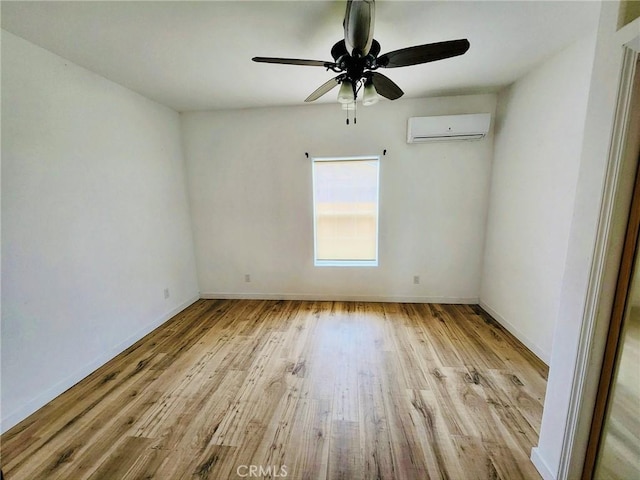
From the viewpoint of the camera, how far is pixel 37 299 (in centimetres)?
178

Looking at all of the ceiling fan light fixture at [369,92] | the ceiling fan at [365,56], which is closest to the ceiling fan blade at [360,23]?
the ceiling fan at [365,56]

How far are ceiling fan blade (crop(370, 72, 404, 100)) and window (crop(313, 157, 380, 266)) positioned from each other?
1.24m

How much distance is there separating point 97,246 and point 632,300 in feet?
11.3

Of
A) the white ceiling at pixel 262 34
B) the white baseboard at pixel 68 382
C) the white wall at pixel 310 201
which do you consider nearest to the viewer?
the white ceiling at pixel 262 34

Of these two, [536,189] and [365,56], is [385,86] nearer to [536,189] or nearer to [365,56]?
[365,56]

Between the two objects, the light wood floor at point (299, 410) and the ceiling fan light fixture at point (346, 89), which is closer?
the light wood floor at point (299, 410)

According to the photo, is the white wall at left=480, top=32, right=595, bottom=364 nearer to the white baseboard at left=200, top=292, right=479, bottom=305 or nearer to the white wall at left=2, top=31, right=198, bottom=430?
the white baseboard at left=200, top=292, right=479, bottom=305

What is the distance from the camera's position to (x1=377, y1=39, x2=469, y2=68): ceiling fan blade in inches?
53.3

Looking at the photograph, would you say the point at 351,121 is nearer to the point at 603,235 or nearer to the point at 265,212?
the point at 265,212

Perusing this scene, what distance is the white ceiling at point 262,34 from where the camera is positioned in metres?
1.49

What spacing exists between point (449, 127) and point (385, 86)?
4.55ft

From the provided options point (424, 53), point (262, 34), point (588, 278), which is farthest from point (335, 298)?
point (262, 34)

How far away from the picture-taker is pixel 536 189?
2.29 meters
